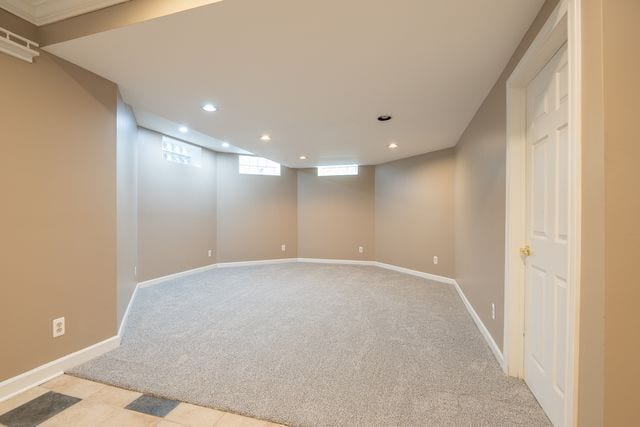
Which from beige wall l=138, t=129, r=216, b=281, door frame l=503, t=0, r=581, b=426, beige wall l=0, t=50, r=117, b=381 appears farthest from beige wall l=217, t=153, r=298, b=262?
door frame l=503, t=0, r=581, b=426

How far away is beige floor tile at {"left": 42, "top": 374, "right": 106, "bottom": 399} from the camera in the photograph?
1.82m

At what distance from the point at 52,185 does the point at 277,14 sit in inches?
76.8

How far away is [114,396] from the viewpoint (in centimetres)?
179

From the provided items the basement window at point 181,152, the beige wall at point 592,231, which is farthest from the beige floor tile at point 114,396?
the basement window at point 181,152

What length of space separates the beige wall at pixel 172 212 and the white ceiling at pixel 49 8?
243cm

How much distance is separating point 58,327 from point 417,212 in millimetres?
5022

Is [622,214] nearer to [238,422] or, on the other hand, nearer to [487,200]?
[487,200]

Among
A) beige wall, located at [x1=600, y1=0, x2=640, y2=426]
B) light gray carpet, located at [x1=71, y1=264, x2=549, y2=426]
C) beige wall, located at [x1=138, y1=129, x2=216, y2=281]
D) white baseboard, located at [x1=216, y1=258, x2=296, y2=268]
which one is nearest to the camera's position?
beige wall, located at [x1=600, y1=0, x2=640, y2=426]

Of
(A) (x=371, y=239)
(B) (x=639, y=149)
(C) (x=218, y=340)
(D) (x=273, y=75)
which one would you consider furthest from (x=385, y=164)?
(B) (x=639, y=149)

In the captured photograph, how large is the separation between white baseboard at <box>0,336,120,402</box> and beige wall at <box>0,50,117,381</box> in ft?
0.14

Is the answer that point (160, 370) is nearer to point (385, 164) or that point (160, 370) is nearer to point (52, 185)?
point (52, 185)

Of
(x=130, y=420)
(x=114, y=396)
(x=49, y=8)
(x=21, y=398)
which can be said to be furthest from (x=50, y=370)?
(x=49, y=8)

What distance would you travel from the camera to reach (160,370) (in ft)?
6.74

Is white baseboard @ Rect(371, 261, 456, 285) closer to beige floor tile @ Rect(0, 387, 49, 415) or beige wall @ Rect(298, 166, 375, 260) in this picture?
beige wall @ Rect(298, 166, 375, 260)
